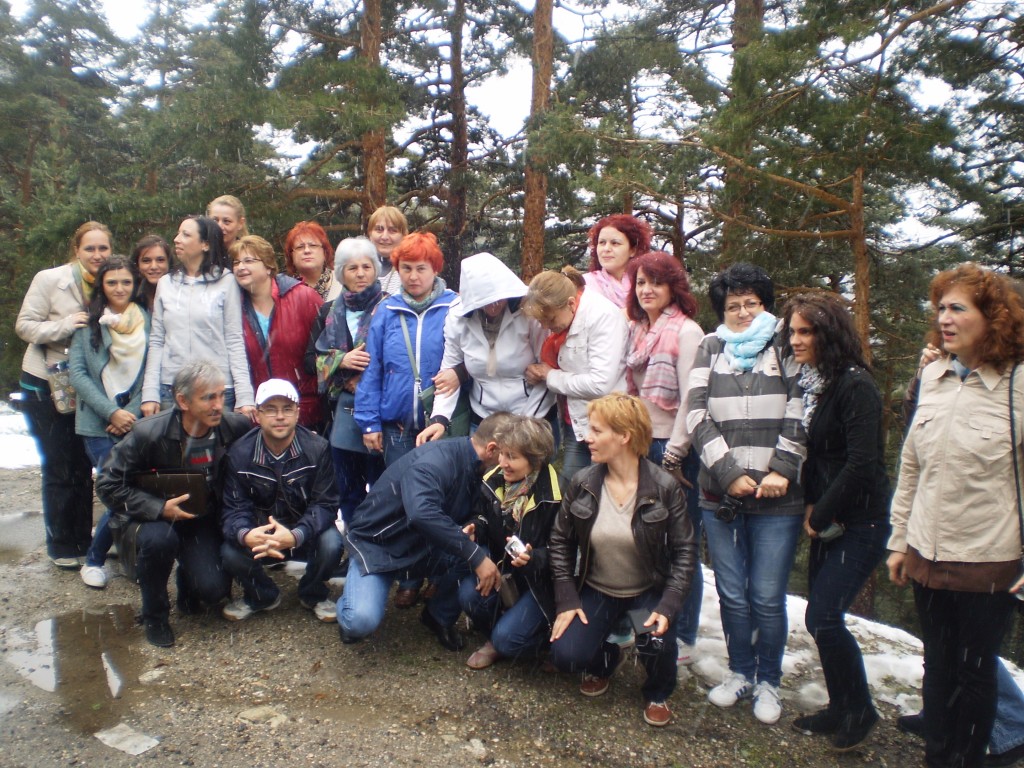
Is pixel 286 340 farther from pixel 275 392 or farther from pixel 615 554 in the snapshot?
pixel 615 554

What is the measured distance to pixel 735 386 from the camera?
10.7 ft

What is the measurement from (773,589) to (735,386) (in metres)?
0.89

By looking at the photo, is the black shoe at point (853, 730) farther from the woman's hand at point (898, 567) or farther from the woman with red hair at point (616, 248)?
the woman with red hair at point (616, 248)

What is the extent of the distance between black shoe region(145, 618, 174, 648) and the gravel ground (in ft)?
0.21

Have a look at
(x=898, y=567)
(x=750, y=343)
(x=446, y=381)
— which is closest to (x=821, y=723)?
(x=898, y=567)

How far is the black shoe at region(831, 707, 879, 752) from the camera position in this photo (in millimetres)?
3082

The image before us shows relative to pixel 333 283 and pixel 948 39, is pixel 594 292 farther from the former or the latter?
pixel 948 39

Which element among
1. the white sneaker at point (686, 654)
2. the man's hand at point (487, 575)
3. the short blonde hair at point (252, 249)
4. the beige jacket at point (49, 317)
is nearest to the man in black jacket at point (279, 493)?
the man's hand at point (487, 575)

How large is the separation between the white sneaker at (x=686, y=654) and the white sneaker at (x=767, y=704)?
478mm

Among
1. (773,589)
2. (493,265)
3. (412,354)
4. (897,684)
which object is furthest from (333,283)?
(897,684)

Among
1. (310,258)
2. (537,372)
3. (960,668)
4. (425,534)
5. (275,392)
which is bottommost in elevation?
(960,668)

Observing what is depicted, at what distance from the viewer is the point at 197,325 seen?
14.8ft

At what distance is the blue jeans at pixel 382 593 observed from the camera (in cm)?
367

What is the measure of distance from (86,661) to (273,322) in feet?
7.01
